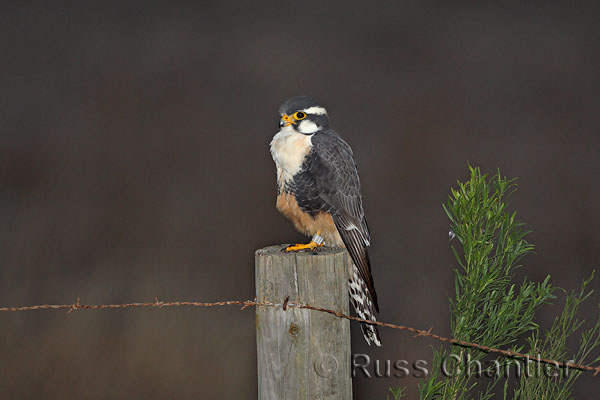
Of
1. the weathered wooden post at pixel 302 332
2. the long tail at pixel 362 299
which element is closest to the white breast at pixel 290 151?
the long tail at pixel 362 299

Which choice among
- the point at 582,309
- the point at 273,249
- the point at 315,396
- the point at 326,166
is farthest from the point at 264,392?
the point at 582,309

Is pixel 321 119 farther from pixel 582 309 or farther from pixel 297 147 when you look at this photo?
pixel 582 309

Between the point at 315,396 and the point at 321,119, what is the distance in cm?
101

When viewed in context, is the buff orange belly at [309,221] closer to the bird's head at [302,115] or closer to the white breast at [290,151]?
the white breast at [290,151]

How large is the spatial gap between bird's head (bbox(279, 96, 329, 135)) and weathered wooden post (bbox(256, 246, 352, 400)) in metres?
0.64

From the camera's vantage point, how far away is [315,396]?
5.20ft

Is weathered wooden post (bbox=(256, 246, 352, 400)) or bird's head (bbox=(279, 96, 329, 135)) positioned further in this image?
bird's head (bbox=(279, 96, 329, 135))

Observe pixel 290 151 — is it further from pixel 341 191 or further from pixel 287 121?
pixel 341 191

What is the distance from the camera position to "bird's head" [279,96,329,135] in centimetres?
211

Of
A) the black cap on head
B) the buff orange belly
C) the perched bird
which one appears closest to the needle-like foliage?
the perched bird

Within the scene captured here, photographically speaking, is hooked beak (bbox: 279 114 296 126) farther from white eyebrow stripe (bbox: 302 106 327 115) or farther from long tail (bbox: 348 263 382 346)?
long tail (bbox: 348 263 382 346)

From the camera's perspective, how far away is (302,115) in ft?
6.97

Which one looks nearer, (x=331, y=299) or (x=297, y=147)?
(x=331, y=299)

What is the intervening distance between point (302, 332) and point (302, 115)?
2.81ft
